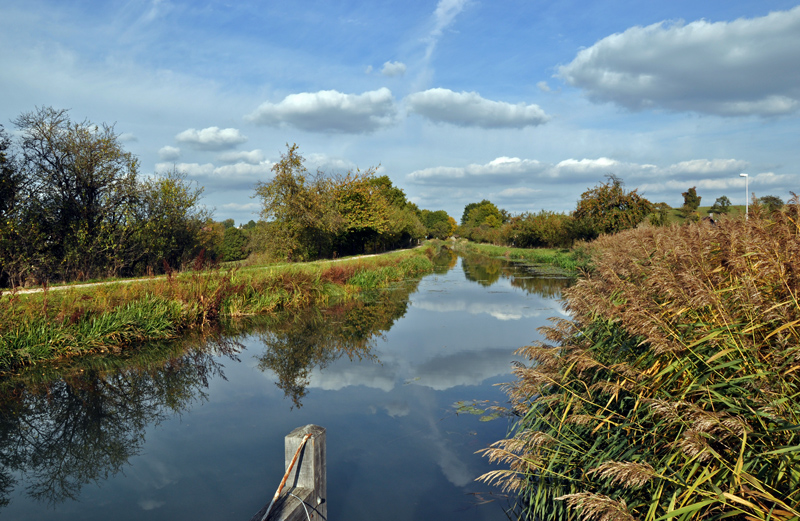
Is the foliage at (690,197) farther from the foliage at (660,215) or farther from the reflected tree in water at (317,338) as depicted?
the reflected tree in water at (317,338)

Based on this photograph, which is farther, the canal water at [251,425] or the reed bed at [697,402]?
the canal water at [251,425]

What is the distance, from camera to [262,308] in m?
13.6

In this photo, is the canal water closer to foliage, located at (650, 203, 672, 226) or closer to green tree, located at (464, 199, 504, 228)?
foliage, located at (650, 203, 672, 226)

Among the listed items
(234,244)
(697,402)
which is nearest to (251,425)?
(697,402)

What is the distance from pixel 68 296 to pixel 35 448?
17.3 ft

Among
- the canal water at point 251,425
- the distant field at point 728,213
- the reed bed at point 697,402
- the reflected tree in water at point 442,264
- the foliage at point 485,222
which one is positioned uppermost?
the foliage at point 485,222

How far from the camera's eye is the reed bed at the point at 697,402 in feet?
6.75

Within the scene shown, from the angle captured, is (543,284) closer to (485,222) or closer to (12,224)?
(12,224)

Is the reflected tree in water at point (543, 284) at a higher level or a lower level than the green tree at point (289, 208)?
lower

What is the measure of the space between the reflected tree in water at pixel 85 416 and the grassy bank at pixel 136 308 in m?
0.76

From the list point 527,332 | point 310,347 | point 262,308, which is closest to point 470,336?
point 527,332

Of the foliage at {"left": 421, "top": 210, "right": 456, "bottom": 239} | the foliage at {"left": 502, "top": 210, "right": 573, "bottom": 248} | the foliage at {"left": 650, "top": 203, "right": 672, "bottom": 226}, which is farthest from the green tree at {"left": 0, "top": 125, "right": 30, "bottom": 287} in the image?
the foliage at {"left": 421, "top": 210, "right": 456, "bottom": 239}

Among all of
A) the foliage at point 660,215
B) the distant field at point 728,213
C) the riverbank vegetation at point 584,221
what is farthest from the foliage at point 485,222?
the foliage at point 660,215

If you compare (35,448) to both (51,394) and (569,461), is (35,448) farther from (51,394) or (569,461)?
(569,461)
